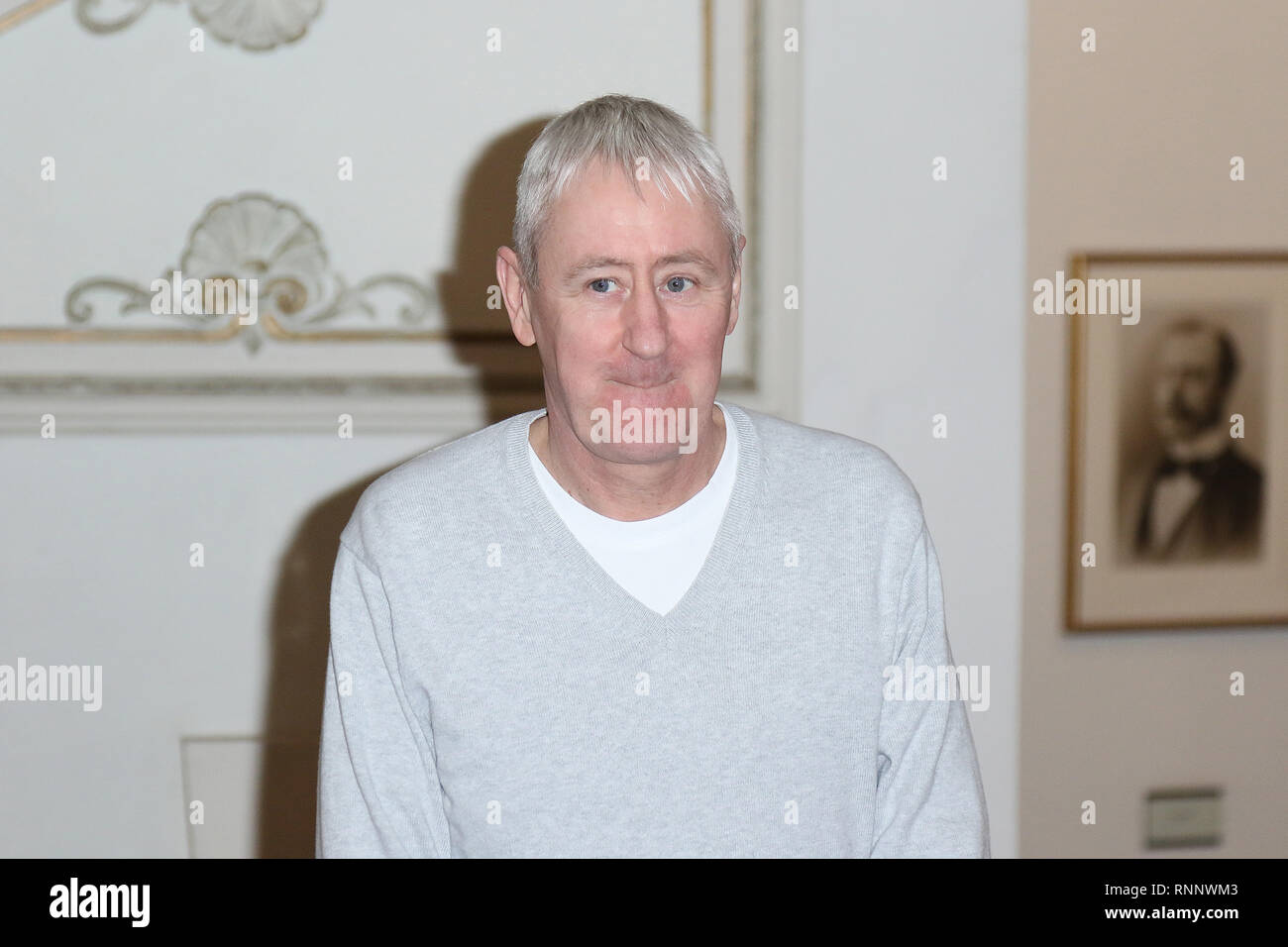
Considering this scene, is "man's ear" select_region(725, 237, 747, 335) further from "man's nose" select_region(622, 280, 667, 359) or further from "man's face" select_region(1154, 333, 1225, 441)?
"man's face" select_region(1154, 333, 1225, 441)

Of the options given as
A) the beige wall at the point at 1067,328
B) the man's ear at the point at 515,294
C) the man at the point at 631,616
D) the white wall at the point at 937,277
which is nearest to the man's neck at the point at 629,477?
the man at the point at 631,616

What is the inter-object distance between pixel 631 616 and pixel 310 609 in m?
1.07

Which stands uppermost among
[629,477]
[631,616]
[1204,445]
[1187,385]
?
[1187,385]

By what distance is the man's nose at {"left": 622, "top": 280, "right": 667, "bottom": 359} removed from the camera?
126cm

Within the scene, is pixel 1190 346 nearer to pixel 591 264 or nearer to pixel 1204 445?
pixel 1204 445

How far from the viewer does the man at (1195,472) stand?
10.2 ft

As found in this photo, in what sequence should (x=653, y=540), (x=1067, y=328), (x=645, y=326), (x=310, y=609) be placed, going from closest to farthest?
(x=645, y=326), (x=653, y=540), (x=310, y=609), (x=1067, y=328)

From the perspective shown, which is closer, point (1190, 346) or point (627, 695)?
point (627, 695)

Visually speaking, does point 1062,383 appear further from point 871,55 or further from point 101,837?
point 101,837

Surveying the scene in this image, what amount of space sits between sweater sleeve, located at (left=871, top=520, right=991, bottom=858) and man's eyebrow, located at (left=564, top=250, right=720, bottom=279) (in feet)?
1.25

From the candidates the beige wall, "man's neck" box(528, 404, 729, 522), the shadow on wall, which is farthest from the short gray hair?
the beige wall

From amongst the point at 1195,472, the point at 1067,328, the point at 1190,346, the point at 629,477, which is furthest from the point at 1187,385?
the point at 629,477

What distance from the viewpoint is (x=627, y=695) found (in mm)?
1329

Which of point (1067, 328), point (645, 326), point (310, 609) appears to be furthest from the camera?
point (1067, 328)
